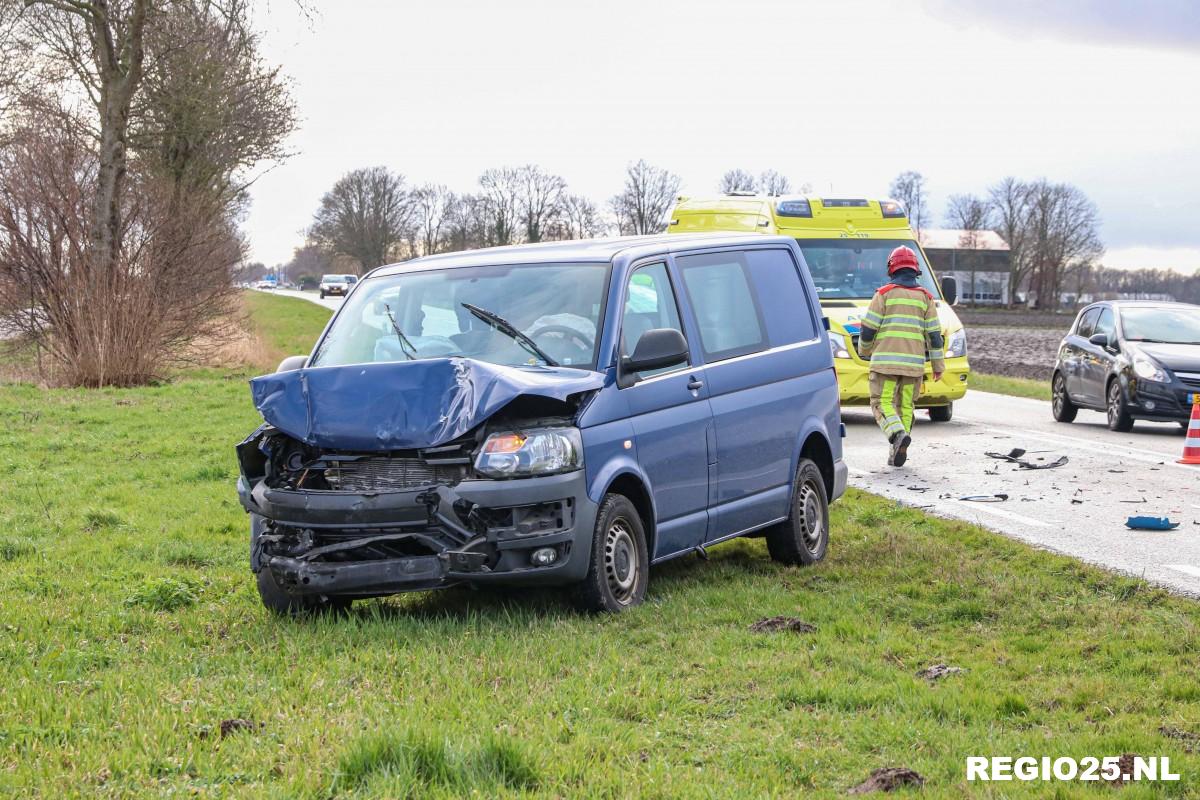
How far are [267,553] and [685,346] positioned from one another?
93.6 inches

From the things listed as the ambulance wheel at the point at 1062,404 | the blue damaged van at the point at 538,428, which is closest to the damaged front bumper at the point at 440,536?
the blue damaged van at the point at 538,428

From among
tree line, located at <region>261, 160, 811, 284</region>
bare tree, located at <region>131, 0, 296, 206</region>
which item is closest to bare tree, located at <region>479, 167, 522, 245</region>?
tree line, located at <region>261, 160, 811, 284</region>

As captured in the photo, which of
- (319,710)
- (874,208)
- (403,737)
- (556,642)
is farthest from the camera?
(874,208)

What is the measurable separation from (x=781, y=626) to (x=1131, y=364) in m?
12.8

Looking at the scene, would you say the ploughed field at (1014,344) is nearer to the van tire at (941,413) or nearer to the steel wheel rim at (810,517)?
the van tire at (941,413)

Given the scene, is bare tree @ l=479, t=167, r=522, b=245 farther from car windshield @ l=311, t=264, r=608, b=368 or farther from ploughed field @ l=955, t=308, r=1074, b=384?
car windshield @ l=311, t=264, r=608, b=368

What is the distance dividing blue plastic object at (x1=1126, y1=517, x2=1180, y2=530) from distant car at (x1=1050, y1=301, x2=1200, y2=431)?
8162 mm

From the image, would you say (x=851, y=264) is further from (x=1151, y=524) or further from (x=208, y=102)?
(x=208, y=102)

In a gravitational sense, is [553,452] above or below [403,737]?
above

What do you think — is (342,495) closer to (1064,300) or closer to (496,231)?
(496,231)

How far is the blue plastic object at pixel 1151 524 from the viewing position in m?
9.96

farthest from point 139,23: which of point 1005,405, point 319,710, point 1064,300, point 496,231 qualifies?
point 1064,300

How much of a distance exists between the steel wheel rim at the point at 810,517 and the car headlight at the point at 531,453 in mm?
2598

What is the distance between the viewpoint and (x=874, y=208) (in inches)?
777
